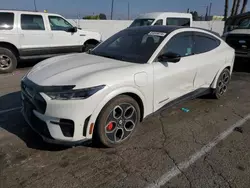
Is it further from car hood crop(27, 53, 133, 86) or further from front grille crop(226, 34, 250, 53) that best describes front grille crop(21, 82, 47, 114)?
front grille crop(226, 34, 250, 53)

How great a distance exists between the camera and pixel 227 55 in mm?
4801

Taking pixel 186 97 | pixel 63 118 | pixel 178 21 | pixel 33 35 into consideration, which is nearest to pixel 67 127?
pixel 63 118

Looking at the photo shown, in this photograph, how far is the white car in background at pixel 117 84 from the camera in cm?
257

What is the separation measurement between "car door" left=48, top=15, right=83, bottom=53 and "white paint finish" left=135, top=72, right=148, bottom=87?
5.93 metres

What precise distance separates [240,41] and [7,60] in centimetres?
783

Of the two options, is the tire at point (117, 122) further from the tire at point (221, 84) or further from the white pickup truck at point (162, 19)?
the white pickup truck at point (162, 19)

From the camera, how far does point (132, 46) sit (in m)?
3.69

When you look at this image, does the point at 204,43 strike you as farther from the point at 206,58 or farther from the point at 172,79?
the point at 172,79

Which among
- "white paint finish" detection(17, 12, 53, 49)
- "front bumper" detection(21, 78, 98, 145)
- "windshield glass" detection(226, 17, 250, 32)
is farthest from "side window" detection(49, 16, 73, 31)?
"windshield glass" detection(226, 17, 250, 32)

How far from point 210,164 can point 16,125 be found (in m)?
2.91

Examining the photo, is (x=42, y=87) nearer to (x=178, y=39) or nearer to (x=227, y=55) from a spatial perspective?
(x=178, y=39)

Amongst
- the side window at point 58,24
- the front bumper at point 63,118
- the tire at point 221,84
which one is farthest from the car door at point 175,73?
the side window at point 58,24

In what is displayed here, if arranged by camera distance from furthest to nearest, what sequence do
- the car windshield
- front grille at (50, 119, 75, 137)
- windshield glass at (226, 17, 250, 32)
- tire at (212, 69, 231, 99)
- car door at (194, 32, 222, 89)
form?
windshield glass at (226, 17, 250, 32)
tire at (212, 69, 231, 99)
car door at (194, 32, 222, 89)
the car windshield
front grille at (50, 119, 75, 137)

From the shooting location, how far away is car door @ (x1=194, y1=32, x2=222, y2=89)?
4.08 meters
